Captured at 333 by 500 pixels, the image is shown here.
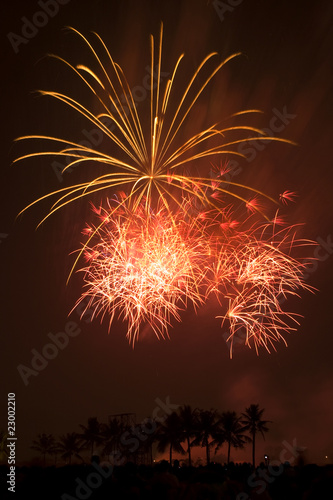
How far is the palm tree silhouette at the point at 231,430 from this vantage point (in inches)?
3201

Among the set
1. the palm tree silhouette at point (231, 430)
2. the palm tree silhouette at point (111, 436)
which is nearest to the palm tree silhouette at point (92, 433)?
the palm tree silhouette at point (111, 436)

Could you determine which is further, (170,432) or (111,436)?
(111,436)

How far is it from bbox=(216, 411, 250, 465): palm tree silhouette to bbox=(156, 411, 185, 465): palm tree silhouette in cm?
591

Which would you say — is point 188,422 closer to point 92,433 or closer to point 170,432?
point 170,432

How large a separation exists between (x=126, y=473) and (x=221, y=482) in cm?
272

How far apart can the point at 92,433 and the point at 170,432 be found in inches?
802

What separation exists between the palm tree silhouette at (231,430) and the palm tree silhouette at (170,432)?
591 cm

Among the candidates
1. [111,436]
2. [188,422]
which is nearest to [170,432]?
[188,422]

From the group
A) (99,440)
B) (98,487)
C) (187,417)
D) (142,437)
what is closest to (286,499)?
(98,487)

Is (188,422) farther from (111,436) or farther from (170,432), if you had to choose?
(111,436)

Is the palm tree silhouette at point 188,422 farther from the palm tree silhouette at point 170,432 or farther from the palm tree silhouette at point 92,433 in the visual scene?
the palm tree silhouette at point 92,433

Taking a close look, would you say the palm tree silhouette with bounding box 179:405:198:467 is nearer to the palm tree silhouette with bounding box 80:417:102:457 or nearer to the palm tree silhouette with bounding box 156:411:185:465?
the palm tree silhouette with bounding box 156:411:185:465

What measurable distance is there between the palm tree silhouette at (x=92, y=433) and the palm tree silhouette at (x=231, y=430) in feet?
78.8

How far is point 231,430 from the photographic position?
81.2 metres
